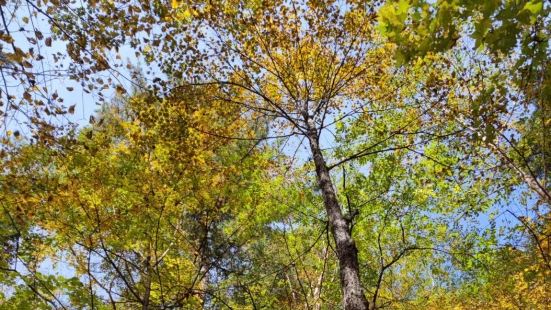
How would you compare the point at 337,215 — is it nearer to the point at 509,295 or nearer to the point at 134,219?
the point at 134,219

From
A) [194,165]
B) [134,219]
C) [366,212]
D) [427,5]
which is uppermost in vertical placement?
[366,212]

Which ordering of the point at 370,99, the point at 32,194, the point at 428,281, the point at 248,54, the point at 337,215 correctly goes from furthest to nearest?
the point at 428,281
the point at 370,99
the point at 248,54
the point at 32,194
the point at 337,215

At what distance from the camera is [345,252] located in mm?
4312

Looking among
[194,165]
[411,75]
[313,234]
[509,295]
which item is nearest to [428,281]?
[509,295]

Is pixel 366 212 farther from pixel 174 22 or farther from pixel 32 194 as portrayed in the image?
pixel 32 194

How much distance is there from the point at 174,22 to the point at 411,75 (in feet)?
20.2

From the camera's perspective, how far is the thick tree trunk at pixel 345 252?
12.7 feet

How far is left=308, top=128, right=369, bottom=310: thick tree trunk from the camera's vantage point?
388cm

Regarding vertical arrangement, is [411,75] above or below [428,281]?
above

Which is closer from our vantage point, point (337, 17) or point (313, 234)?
point (337, 17)

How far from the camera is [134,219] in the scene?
6645 millimetres

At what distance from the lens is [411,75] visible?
9.59m

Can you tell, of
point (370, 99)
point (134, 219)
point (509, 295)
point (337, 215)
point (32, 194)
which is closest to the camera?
point (337, 215)

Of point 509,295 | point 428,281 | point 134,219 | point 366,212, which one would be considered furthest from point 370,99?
point 428,281
